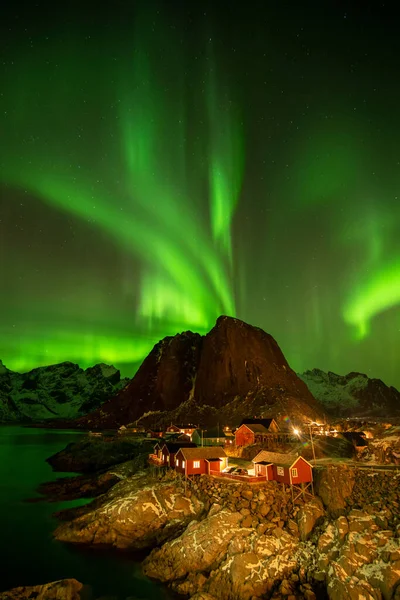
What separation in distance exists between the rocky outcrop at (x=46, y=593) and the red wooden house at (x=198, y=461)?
2077 centimetres

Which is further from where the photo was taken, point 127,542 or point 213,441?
point 213,441

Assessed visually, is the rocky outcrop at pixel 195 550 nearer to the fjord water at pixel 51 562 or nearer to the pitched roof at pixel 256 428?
the fjord water at pixel 51 562

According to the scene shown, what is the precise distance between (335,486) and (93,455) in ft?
236

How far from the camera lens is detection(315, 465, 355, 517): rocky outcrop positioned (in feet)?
121

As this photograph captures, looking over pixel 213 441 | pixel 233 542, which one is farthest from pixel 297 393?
pixel 233 542

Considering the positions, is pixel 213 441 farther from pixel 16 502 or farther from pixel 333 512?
pixel 333 512

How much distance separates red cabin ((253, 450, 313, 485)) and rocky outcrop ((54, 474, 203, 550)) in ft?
26.5

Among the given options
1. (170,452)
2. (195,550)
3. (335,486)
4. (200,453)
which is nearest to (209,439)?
(170,452)

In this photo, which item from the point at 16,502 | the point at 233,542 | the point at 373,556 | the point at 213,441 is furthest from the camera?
the point at 213,441

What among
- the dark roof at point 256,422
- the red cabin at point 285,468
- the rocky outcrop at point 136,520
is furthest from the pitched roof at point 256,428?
the rocky outcrop at point 136,520

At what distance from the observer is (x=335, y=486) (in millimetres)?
38656

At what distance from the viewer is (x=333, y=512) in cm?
3603

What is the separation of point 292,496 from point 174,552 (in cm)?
1329

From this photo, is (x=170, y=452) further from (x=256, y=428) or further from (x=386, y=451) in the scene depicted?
(x=386, y=451)
